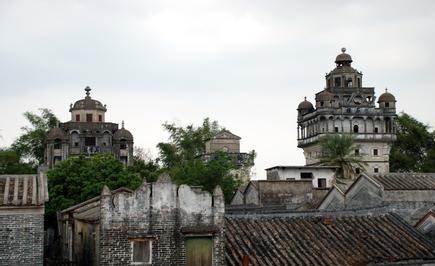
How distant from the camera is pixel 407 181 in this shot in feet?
101

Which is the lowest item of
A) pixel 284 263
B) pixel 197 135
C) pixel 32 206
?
pixel 284 263

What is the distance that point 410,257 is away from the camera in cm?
2083

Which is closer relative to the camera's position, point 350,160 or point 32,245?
point 32,245

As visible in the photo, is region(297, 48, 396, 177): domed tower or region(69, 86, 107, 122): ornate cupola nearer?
region(297, 48, 396, 177): domed tower

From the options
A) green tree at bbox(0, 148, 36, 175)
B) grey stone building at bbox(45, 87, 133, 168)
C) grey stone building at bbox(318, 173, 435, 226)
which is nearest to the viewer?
grey stone building at bbox(318, 173, 435, 226)

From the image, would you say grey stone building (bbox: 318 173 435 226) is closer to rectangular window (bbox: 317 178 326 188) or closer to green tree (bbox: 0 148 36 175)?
rectangular window (bbox: 317 178 326 188)

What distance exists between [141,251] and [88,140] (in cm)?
6073

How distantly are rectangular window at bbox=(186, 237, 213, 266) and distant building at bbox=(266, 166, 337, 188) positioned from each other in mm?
42249

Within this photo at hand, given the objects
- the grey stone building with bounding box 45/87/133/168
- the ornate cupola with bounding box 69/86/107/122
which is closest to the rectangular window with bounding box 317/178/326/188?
the grey stone building with bounding box 45/87/133/168

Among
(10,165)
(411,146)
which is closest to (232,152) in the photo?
(411,146)

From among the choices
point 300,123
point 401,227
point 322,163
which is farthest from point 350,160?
point 401,227

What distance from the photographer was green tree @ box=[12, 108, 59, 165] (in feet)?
256

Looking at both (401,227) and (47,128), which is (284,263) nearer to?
(401,227)

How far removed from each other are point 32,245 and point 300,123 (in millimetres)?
67190
